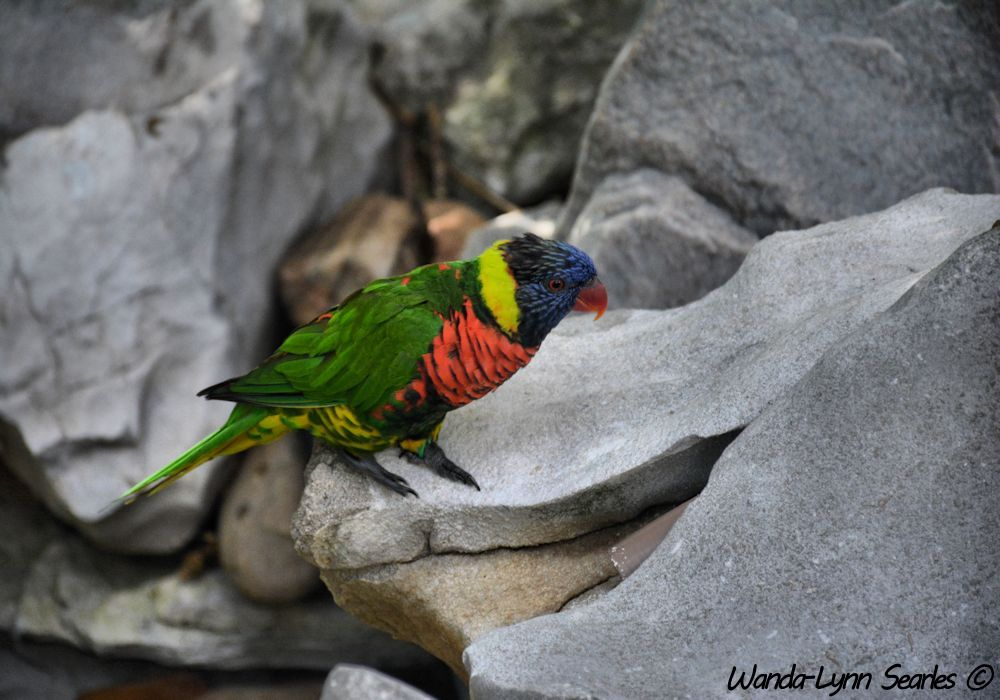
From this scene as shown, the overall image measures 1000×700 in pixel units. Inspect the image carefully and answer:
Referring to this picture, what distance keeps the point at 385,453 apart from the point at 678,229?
1417 millimetres

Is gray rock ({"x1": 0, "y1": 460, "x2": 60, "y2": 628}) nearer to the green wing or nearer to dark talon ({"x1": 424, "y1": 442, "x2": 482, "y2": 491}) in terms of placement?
the green wing

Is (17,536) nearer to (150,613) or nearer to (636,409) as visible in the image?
(150,613)

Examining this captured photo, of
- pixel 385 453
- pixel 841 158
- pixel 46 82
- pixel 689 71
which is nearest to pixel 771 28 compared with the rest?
pixel 689 71

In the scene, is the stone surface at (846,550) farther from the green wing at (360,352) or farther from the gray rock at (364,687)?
the gray rock at (364,687)

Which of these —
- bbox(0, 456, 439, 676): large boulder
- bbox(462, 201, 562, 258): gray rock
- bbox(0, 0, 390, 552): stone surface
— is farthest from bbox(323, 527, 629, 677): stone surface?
bbox(0, 0, 390, 552): stone surface

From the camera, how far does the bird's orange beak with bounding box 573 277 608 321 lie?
2.37 meters

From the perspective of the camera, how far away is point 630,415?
2.53m

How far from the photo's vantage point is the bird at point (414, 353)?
231cm

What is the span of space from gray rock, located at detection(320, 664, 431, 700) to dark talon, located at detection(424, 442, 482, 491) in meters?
0.71

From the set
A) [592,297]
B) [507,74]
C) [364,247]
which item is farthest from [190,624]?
[507,74]

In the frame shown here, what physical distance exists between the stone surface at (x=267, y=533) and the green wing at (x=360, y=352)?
163cm

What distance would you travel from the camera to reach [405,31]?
5.19 meters

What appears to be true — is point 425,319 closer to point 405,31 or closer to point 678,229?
point 678,229

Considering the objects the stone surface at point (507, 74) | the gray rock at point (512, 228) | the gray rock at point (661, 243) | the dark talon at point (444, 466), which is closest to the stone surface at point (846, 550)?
the dark talon at point (444, 466)
